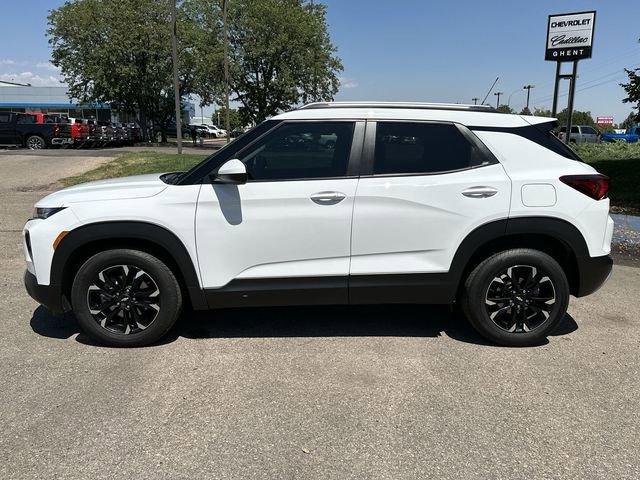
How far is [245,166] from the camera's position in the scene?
3.93 metres

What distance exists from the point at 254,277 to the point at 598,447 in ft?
8.00

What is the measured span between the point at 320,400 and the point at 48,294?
2.21 m

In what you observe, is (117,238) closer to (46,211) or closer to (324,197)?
(46,211)

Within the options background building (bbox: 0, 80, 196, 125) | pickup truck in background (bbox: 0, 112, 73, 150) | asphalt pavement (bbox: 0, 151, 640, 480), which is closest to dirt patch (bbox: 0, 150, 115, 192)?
pickup truck in background (bbox: 0, 112, 73, 150)

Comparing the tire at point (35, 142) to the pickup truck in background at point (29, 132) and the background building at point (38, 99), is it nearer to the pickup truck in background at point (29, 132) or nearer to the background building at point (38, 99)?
the pickup truck in background at point (29, 132)

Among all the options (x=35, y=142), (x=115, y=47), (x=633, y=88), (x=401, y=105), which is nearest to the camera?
(x=401, y=105)

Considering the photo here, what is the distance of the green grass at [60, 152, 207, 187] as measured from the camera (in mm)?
15286

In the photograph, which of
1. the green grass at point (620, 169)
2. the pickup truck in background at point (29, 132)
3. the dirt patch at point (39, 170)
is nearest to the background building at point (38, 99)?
the pickup truck in background at point (29, 132)

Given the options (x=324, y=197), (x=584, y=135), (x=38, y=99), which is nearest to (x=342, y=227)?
(x=324, y=197)

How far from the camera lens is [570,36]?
2339cm

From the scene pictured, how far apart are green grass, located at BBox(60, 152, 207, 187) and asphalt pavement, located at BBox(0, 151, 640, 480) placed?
11.2 meters

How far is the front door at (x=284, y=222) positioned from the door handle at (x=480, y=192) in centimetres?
85

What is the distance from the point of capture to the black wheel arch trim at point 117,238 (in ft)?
12.6

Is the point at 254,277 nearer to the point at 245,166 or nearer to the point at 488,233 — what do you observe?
the point at 245,166
